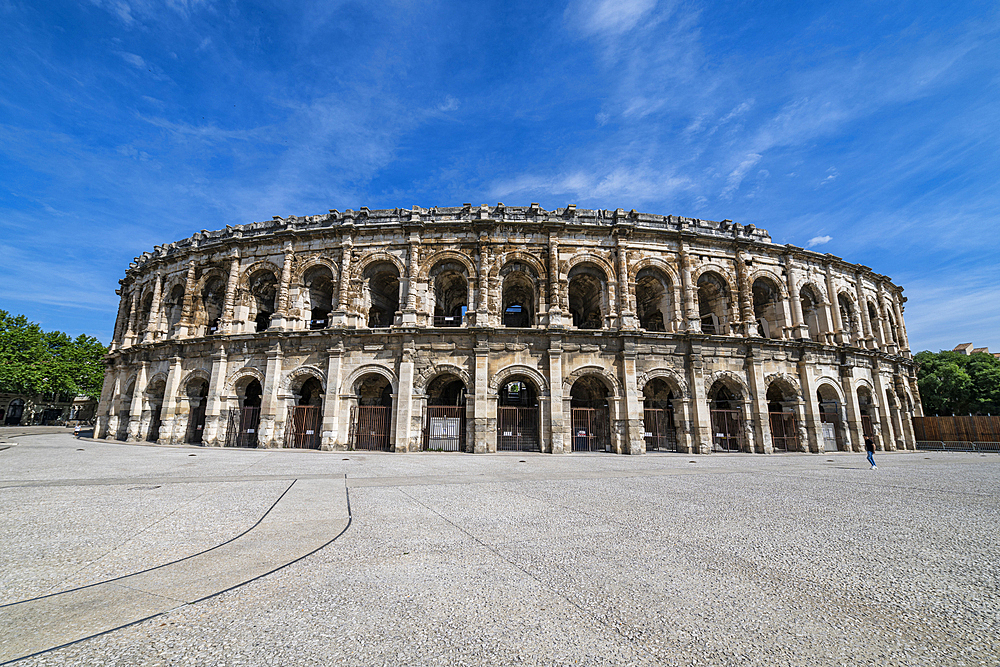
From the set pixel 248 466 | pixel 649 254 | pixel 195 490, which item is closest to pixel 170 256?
pixel 248 466

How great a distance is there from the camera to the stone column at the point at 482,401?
16.6 metres

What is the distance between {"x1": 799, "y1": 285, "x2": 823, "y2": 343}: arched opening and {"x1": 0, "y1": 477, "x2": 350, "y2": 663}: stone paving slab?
2623 centimetres

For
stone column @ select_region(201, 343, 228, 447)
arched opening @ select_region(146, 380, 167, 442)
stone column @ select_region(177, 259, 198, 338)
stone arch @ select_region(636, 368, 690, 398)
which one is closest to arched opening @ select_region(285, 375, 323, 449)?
stone column @ select_region(201, 343, 228, 447)

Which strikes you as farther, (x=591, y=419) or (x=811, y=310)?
(x=811, y=310)

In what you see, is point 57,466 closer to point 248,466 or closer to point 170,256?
point 248,466

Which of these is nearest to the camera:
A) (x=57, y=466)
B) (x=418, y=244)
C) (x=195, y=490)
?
(x=195, y=490)

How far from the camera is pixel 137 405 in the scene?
21141mm

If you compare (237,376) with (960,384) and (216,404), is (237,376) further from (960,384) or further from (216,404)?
(960,384)

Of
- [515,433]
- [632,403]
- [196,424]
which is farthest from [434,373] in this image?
[196,424]

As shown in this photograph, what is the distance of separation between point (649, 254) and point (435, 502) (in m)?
17.0

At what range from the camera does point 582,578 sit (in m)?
3.55

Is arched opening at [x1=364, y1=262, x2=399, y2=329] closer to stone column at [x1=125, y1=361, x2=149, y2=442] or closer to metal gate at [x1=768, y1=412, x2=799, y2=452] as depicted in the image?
stone column at [x1=125, y1=361, x2=149, y2=442]

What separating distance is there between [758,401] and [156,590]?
21.6 metres

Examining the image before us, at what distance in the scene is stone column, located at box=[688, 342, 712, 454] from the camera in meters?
17.5
